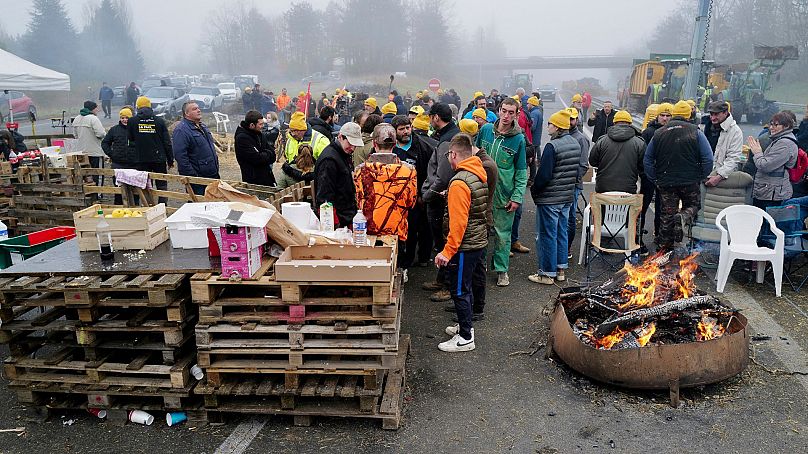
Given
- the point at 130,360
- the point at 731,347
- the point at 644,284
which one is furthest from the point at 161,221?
the point at 731,347

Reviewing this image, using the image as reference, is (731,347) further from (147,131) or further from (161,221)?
(147,131)

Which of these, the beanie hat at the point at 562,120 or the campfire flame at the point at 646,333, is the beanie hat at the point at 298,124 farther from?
the campfire flame at the point at 646,333

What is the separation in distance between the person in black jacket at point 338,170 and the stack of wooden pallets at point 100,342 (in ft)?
6.06

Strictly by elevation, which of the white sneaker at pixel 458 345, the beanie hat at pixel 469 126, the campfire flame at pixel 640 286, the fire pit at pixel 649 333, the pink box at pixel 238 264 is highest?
the beanie hat at pixel 469 126

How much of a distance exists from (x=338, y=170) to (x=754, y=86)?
91.5 feet

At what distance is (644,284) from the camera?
5484mm

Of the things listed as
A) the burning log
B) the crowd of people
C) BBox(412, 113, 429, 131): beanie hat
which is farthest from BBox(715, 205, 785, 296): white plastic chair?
BBox(412, 113, 429, 131): beanie hat

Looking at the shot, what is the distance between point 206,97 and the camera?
31.5m

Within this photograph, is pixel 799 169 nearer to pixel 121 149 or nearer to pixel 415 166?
pixel 415 166

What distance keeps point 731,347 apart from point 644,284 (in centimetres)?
105

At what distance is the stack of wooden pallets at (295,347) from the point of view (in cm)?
409

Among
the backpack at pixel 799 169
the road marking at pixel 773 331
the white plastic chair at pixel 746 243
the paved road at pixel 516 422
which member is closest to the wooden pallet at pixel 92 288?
the paved road at pixel 516 422

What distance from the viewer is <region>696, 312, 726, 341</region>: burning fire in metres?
4.75

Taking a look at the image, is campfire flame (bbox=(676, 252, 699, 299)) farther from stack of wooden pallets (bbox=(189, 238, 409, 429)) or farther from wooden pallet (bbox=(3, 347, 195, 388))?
wooden pallet (bbox=(3, 347, 195, 388))
